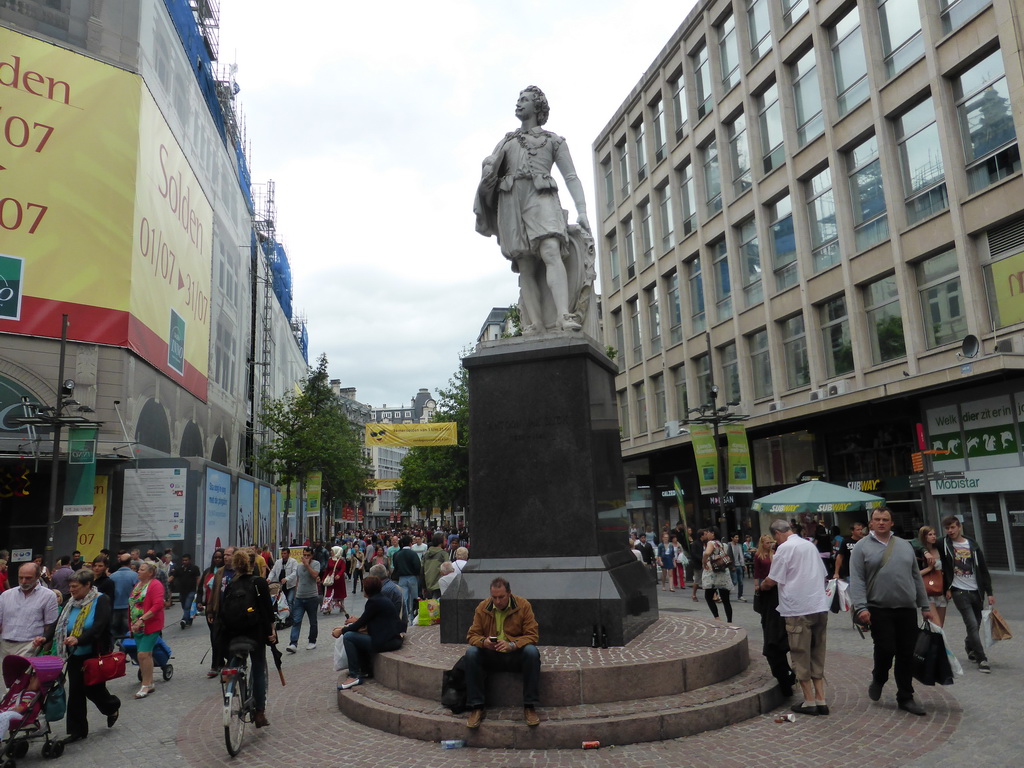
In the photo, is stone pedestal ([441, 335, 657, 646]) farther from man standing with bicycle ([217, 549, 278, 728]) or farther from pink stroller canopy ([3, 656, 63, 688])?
pink stroller canopy ([3, 656, 63, 688])

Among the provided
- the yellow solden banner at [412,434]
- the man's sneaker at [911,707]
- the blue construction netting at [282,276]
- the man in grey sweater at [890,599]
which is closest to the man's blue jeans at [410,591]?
the man in grey sweater at [890,599]

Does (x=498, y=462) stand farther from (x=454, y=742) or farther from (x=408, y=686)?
(x=454, y=742)

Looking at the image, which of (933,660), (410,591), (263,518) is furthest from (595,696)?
(263,518)

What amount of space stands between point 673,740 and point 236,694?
3.69 m

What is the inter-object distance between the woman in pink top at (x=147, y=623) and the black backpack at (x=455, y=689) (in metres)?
4.91

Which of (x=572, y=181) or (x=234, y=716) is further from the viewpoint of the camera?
(x=572, y=181)

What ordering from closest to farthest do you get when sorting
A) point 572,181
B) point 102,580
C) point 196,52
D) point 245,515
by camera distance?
point 572,181 → point 102,580 → point 196,52 → point 245,515

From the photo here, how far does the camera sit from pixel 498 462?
806 centimetres

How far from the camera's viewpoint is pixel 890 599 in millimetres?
6738

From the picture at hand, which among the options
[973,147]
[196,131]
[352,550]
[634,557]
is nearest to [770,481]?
[973,147]

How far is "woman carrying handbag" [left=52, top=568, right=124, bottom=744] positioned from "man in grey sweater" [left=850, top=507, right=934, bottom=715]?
6999mm

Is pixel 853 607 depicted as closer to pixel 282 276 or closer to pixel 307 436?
pixel 307 436

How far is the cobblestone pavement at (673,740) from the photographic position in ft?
18.4

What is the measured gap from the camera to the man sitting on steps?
19.9ft
